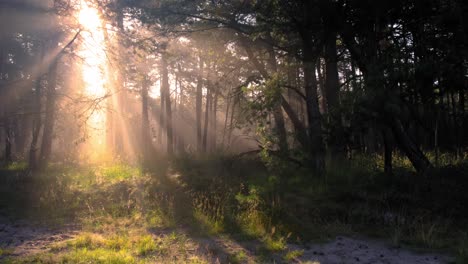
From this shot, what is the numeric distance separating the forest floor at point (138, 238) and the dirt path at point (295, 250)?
0.01 meters

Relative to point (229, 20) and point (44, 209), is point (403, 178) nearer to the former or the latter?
point (229, 20)

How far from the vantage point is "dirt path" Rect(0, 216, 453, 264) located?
6.05 meters

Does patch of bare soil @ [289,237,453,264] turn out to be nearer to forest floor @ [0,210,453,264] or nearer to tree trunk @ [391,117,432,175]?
forest floor @ [0,210,453,264]

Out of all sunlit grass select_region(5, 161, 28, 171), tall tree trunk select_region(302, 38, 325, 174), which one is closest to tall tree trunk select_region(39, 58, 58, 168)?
sunlit grass select_region(5, 161, 28, 171)

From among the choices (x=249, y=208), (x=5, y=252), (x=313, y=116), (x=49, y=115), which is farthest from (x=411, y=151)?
(x=49, y=115)

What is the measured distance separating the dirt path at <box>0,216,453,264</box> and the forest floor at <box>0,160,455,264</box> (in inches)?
0.6

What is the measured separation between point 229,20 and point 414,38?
18.8 ft

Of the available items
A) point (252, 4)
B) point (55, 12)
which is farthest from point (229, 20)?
point (55, 12)

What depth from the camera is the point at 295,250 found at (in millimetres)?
6516

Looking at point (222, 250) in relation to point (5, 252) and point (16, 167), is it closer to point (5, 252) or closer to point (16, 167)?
point (5, 252)

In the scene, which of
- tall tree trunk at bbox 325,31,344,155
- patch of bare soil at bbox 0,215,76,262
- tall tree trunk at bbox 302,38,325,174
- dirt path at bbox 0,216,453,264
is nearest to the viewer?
dirt path at bbox 0,216,453,264

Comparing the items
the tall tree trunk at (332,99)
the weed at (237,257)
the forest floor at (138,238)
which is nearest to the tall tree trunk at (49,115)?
the forest floor at (138,238)

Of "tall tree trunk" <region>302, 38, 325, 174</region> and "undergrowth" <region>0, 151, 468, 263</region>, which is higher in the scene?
"tall tree trunk" <region>302, 38, 325, 174</region>

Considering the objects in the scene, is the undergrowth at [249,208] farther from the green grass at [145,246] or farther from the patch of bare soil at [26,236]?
the patch of bare soil at [26,236]
